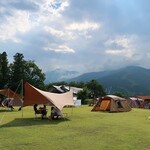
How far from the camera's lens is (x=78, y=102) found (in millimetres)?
52875

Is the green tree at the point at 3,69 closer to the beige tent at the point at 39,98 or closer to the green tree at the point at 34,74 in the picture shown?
the green tree at the point at 34,74

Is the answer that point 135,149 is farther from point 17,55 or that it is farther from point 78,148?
point 17,55

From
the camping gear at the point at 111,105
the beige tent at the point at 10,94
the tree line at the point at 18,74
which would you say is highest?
the tree line at the point at 18,74

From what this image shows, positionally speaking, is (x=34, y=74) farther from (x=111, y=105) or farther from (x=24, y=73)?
(x=111, y=105)

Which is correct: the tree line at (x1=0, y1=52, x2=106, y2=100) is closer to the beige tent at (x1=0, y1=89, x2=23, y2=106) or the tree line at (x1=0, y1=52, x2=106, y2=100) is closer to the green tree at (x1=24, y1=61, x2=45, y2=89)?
the green tree at (x1=24, y1=61, x2=45, y2=89)

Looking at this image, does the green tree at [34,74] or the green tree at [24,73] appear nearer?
the green tree at [24,73]

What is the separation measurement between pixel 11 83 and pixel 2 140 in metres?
65.2

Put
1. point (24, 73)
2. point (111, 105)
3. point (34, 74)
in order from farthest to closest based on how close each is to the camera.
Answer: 1. point (34, 74)
2. point (24, 73)
3. point (111, 105)

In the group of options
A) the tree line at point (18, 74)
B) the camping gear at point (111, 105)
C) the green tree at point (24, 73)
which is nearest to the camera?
the camping gear at point (111, 105)

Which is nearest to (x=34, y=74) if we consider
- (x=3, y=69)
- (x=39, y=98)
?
(x=3, y=69)

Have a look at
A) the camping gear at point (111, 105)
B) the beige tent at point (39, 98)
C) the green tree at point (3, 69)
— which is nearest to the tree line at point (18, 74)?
the green tree at point (3, 69)

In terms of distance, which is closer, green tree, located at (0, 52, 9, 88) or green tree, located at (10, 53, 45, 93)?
green tree, located at (0, 52, 9, 88)

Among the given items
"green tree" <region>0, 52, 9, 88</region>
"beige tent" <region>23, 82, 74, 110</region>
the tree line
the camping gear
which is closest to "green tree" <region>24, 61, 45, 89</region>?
the tree line

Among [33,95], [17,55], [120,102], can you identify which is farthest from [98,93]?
[33,95]
